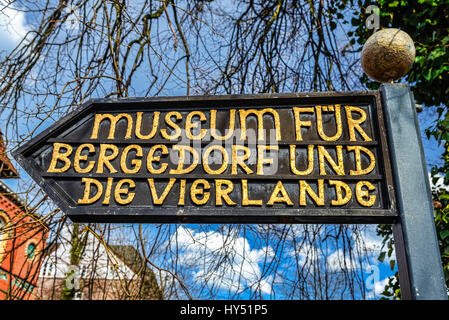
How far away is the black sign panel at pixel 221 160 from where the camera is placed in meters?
1.41

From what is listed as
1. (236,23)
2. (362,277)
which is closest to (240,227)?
(362,277)

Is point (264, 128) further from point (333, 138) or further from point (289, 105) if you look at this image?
point (333, 138)

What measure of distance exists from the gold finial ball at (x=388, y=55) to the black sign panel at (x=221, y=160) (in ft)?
0.35

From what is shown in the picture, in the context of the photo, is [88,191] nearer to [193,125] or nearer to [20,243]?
[193,125]

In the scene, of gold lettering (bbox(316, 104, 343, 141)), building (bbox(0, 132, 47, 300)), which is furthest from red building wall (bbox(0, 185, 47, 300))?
gold lettering (bbox(316, 104, 343, 141))

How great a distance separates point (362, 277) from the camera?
8.87 ft

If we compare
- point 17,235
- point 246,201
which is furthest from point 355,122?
point 17,235

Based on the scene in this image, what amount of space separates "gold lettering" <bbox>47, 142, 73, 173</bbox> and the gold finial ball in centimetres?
128

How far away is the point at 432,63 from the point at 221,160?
109 inches

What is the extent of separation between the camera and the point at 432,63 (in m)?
3.38

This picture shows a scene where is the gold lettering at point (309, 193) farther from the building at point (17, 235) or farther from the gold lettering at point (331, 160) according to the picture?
the building at point (17, 235)

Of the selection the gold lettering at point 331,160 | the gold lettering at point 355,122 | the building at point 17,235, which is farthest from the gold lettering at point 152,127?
the building at point 17,235

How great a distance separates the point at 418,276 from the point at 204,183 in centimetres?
80
